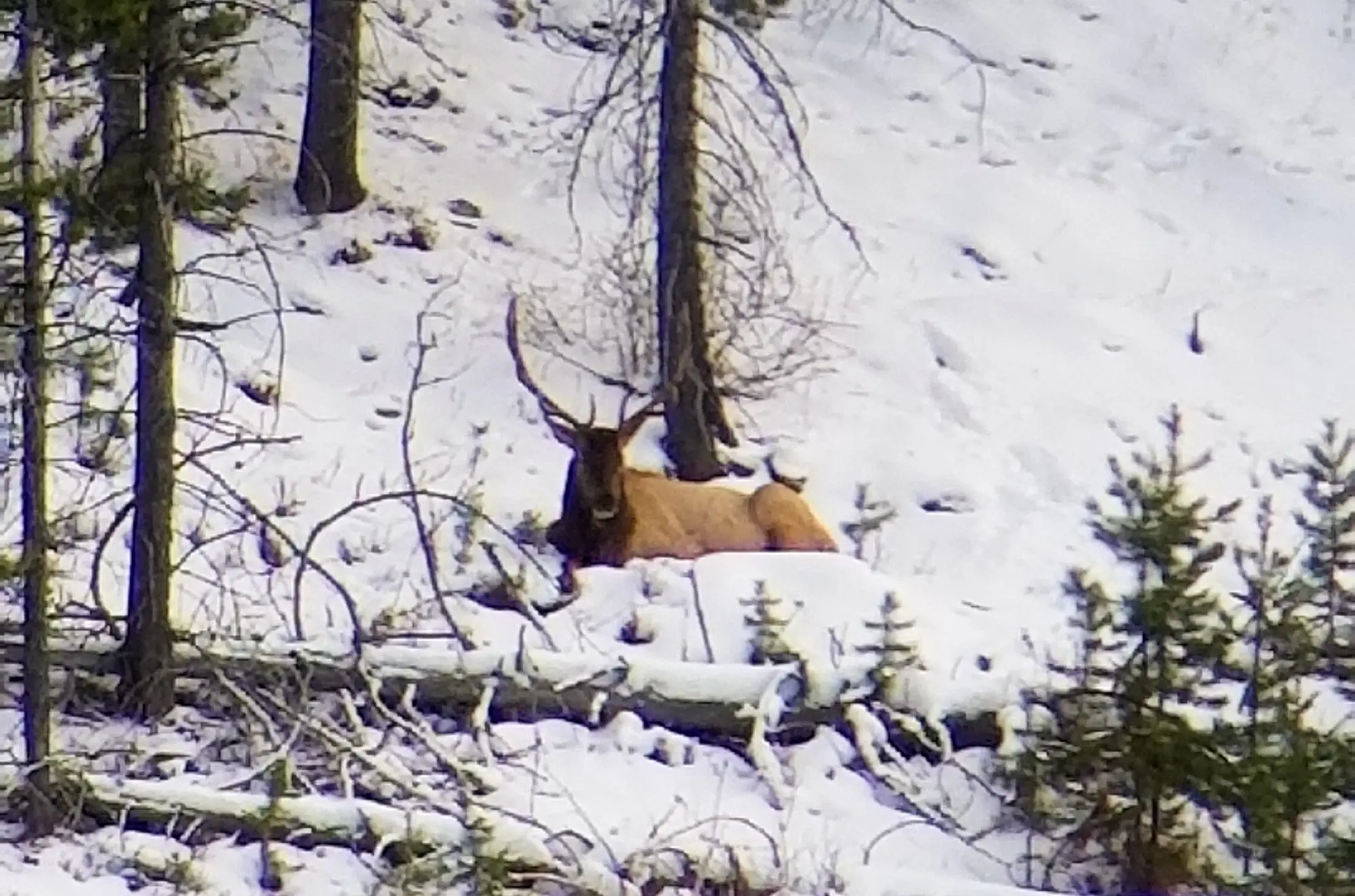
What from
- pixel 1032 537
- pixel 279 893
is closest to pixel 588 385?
pixel 1032 537

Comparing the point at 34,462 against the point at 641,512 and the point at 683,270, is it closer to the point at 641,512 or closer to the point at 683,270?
the point at 641,512

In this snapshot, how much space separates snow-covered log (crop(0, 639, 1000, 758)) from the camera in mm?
7328

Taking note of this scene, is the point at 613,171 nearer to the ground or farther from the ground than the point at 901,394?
farther from the ground

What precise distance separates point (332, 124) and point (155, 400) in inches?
334

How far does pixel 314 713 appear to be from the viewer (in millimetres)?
7340

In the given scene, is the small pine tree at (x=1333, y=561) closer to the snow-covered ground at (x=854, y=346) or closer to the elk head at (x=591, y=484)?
the snow-covered ground at (x=854, y=346)

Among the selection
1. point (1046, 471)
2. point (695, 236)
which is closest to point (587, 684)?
point (695, 236)

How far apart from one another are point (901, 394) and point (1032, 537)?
2278 mm

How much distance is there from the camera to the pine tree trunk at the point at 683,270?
1196 cm

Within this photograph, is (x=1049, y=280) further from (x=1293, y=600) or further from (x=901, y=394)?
(x=1293, y=600)

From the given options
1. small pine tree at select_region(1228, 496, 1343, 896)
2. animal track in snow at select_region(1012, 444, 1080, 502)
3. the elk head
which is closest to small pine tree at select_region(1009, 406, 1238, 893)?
small pine tree at select_region(1228, 496, 1343, 896)

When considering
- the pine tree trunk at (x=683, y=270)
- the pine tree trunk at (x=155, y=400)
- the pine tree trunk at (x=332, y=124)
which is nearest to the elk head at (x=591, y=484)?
the pine tree trunk at (x=683, y=270)

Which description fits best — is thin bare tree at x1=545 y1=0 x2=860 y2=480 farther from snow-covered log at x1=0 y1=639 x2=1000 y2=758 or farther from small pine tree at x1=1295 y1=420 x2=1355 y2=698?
small pine tree at x1=1295 y1=420 x2=1355 y2=698

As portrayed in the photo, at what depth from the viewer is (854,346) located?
Answer: 48.7ft
